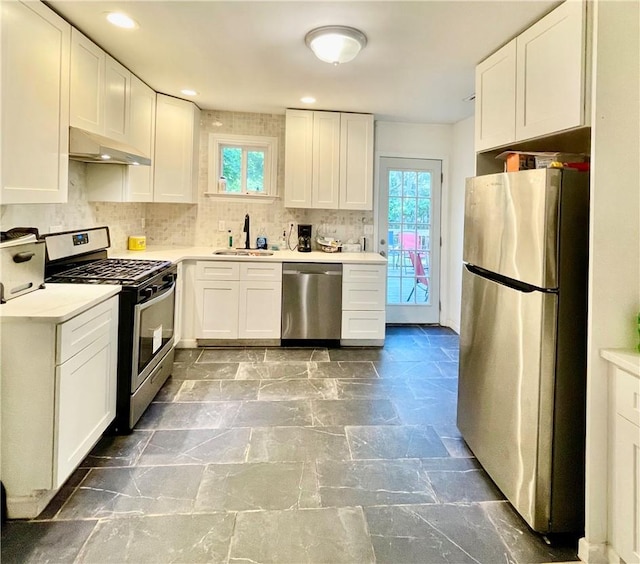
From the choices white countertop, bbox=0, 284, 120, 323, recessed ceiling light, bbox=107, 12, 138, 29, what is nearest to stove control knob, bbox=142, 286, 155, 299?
white countertop, bbox=0, 284, 120, 323

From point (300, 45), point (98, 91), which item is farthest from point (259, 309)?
point (300, 45)

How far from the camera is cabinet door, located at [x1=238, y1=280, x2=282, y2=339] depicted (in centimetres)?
417

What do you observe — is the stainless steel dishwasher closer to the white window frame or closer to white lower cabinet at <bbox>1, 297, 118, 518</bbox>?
the white window frame

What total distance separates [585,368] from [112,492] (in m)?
2.18

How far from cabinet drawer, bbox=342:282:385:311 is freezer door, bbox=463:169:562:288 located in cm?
198

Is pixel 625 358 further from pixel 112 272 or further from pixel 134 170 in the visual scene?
pixel 134 170

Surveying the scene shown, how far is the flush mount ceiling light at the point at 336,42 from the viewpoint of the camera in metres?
2.45

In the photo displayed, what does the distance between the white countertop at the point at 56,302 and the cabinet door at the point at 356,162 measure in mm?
2814

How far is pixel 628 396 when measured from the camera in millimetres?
1473

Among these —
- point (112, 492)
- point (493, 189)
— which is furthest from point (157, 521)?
point (493, 189)

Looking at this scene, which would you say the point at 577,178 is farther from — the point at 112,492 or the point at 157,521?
the point at 112,492

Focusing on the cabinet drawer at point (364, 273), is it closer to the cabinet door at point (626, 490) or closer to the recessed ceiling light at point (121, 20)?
the recessed ceiling light at point (121, 20)

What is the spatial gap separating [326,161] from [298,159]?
30 cm

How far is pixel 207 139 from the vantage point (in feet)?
15.3
